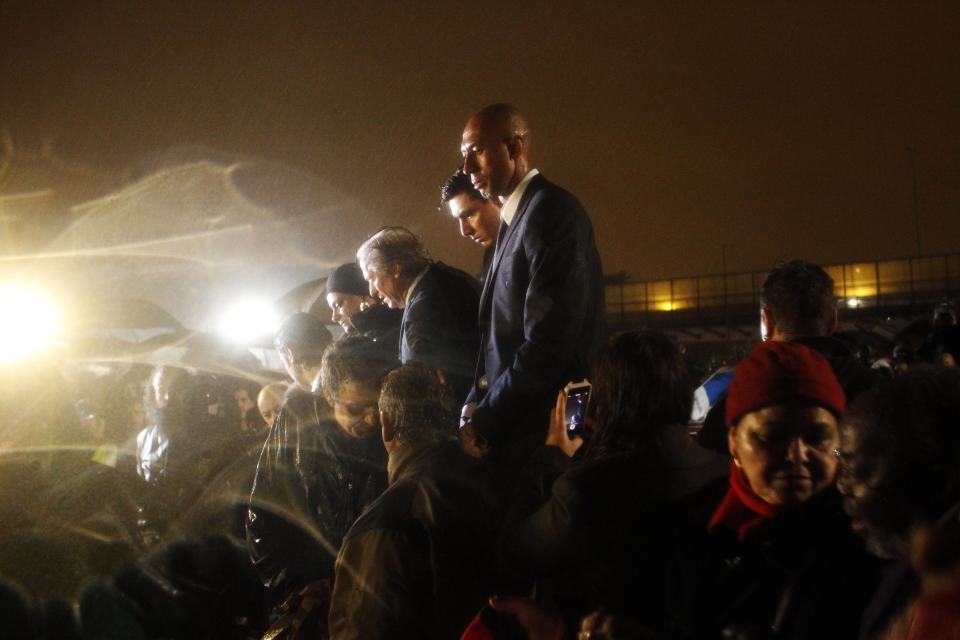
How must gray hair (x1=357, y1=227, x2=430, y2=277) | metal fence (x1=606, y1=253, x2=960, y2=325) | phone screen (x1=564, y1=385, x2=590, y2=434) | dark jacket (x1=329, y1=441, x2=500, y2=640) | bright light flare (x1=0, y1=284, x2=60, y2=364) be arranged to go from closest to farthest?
dark jacket (x1=329, y1=441, x2=500, y2=640) < phone screen (x1=564, y1=385, x2=590, y2=434) < gray hair (x1=357, y1=227, x2=430, y2=277) < bright light flare (x1=0, y1=284, x2=60, y2=364) < metal fence (x1=606, y1=253, x2=960, y2=325)

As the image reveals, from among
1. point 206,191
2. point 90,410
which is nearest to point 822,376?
point 90,410

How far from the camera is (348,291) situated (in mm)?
5668

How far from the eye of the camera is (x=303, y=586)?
13.0 ft

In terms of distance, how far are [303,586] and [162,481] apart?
153cm

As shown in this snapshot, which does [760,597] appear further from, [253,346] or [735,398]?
[253,346]

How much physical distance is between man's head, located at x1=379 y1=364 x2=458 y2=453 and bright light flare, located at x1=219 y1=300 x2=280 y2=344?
26.0ft

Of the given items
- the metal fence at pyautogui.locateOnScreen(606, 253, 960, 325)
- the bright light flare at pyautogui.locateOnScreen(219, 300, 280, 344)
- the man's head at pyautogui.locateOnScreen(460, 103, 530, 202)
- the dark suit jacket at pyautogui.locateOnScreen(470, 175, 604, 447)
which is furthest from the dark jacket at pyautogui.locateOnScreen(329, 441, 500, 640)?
the metal fence at pyautogui.locateOnScreen(606, 253, 960, 325)

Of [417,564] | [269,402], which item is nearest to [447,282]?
[417,564]

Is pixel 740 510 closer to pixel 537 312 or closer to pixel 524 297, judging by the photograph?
pixel 537 312

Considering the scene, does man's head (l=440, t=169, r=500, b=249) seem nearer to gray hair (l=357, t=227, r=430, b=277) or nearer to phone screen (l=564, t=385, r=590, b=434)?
gray hair (l=357, t=227, r=430, b=277)

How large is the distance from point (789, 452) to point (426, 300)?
2239 mm

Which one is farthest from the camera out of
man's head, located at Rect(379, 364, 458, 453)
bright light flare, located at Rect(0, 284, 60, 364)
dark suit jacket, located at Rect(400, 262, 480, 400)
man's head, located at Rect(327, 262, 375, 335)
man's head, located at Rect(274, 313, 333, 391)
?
bright light flare, located at Rect(0, 284, 60, 364)

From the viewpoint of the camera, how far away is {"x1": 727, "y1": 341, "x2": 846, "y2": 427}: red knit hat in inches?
96.3

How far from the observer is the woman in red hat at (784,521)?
6.93ft
